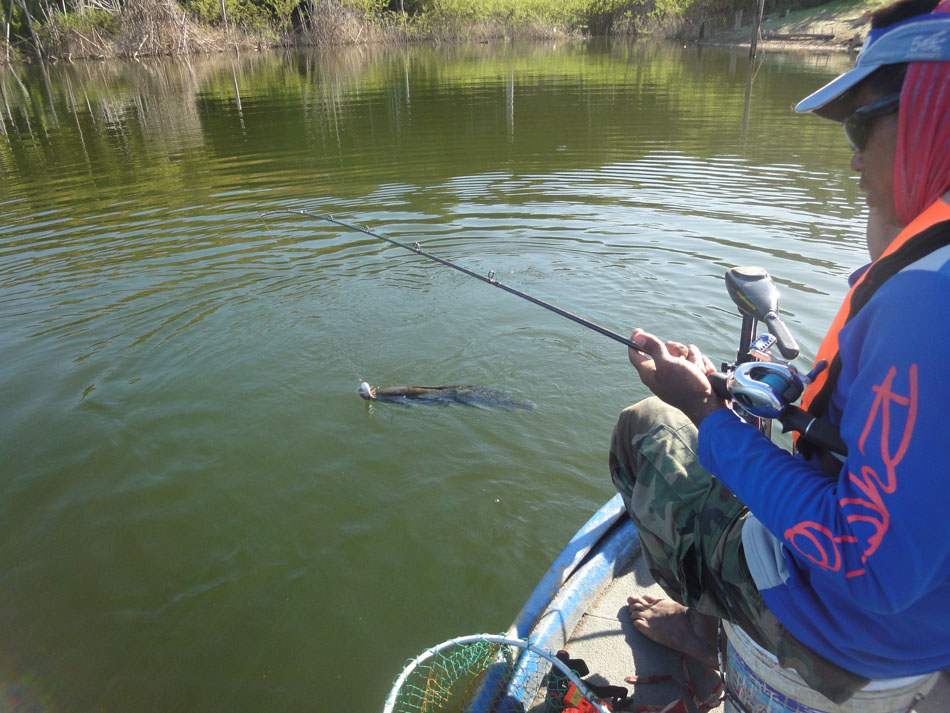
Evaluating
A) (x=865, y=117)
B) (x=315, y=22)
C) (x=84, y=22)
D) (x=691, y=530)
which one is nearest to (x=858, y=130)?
(x=865, y=117)

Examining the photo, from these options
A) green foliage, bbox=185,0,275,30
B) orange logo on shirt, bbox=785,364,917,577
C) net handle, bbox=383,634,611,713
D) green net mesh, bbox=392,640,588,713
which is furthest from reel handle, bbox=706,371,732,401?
green foliage, bbox=185,0,275,30

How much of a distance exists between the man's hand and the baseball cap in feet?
2.62

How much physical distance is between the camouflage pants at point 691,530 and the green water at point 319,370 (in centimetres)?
158

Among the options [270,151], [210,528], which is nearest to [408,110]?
[270,151]

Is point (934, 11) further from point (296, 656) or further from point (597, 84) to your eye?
point (597, 84)

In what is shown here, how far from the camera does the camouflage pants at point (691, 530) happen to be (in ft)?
5.10

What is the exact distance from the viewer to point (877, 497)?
3.82 ft

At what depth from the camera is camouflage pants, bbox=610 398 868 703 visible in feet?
5.10

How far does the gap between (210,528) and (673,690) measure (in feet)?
9.54

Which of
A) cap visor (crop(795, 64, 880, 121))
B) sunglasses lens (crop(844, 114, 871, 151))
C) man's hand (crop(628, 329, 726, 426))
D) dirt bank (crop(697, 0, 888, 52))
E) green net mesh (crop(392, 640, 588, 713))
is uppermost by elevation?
dirt bank (crop(697, 0, 888, 52))

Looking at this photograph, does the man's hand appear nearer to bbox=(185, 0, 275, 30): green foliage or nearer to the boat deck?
the boat deck

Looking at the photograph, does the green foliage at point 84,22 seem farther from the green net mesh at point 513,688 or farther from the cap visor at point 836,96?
the cap visor at point 836,96

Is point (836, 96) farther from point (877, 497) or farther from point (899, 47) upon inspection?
point (877, 497)

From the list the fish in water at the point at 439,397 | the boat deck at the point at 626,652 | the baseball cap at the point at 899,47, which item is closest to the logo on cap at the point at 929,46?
the baseball cap at the point at 899,47
